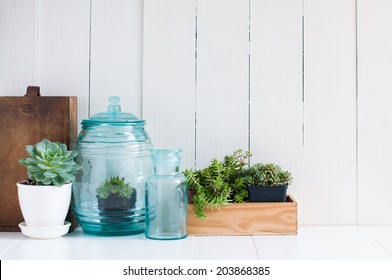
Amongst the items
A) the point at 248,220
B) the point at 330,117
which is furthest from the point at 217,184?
the point at 330,117

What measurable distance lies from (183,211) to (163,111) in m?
0.30

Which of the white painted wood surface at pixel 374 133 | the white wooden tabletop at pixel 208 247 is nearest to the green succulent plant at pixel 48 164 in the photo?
the white wooden tabletop at pixel 208 247

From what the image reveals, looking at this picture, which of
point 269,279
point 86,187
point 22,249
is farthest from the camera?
point 86,187

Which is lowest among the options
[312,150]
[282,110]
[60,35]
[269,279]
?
[269,279]

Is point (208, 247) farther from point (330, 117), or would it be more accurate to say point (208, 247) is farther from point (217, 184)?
point (330, 117)

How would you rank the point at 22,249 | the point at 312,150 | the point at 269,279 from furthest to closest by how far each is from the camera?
the point at 312,150 → the point at 22,249 → the point at 269,279

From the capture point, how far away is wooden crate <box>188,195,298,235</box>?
56.6 inches

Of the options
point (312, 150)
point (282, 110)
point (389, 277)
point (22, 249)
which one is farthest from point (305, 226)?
point (22, 249)

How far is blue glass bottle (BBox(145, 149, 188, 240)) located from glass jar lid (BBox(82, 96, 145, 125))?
0.12m

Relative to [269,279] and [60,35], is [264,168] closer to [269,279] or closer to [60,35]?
[269,279]

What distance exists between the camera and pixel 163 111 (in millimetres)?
1596

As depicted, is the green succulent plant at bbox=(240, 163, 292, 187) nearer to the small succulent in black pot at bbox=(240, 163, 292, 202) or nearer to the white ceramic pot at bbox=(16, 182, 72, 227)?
the small succulent in black pot at bbox=(240, 163, 292, 202)

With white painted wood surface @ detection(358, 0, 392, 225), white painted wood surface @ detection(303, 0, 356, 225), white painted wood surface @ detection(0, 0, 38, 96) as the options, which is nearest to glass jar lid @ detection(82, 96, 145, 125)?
white painted wood surface @ detection(0, 0, 38, 96)

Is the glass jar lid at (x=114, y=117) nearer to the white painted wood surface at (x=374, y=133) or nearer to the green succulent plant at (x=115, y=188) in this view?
the green succulent plant at (x=115, y=188)
